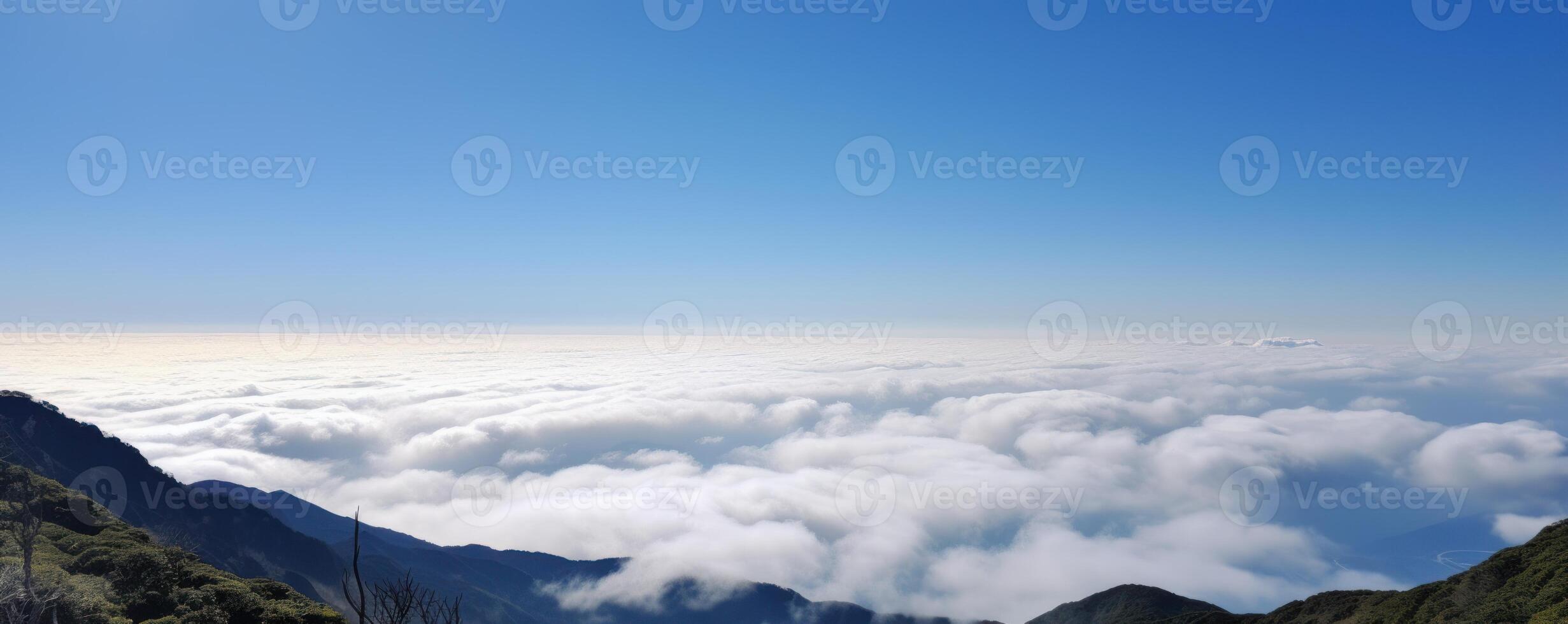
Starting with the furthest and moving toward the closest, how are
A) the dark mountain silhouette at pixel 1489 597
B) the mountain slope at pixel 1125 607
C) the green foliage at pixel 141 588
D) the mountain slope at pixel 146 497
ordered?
the mountain slope at pixel 1125 607 < the mountain slope at pixel 146 497 < the dark mountain silhouette at pixel 1489 597 < the green foliage at pixel 141 588

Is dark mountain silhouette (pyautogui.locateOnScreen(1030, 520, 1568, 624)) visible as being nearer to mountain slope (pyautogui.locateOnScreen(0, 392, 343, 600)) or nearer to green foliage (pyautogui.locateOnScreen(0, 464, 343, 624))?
green foliage (pyautogui.locateOnScreen(0, 464, 343, 624))

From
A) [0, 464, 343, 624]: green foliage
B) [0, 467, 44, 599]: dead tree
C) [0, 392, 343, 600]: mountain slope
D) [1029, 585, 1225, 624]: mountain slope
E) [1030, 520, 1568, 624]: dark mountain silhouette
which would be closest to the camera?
[0, 467, 44, 599]: dead tree

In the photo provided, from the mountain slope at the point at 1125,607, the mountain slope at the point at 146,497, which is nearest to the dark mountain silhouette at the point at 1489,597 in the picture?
the mountain slope at the point at 1125,607

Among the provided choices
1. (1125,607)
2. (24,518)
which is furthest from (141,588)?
(1125,607)

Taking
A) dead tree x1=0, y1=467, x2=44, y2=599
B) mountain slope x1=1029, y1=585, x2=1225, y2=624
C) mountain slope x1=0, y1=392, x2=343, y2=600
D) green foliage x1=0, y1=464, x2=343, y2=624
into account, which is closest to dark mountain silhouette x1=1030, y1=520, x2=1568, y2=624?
green foliage x1=0, y1=464, x2=343, y2=624

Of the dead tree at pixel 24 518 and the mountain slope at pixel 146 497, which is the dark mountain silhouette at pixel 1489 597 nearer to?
the dead tree at pixel 24 518

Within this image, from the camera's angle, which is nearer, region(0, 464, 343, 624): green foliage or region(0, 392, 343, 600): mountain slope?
region(0, 464, 343, 624): green foliage
